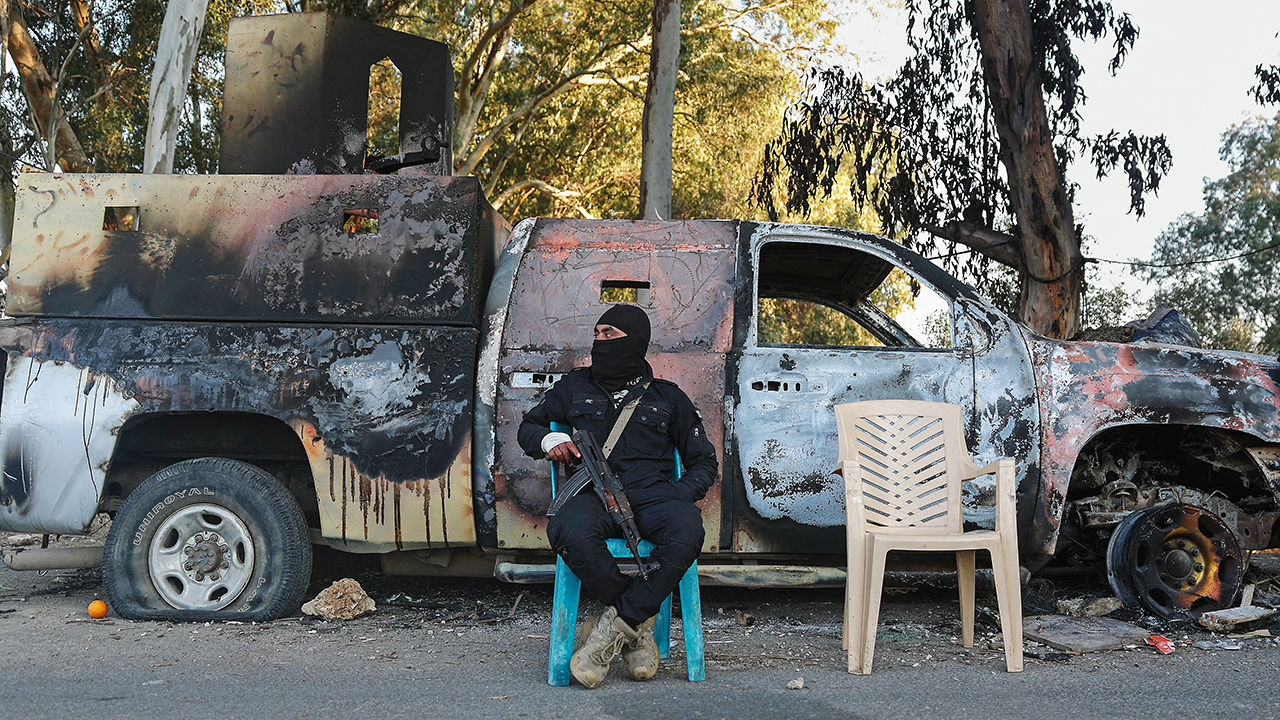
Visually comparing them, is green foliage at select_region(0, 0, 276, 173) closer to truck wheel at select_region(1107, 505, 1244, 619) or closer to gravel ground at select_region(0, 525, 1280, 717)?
gravel ground at select_region(0, 525, 1280, 717)

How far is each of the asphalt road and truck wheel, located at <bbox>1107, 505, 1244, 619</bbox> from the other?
8.4 inches

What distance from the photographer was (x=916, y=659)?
4.67m

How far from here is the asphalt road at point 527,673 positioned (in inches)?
152

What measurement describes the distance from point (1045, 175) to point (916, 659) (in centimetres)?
687

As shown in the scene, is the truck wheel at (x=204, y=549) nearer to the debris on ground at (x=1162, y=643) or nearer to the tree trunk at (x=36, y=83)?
the debris on ground at (x=1162, y=643)

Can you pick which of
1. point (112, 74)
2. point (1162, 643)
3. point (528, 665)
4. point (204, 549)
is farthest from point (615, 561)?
point (112, 74)

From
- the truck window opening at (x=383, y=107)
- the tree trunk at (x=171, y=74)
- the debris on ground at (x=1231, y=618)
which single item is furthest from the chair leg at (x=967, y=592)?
the truck window opening at (x=383, y=107)

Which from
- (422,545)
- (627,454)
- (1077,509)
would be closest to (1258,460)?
(1077,509)

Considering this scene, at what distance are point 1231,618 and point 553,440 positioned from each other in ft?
10.8

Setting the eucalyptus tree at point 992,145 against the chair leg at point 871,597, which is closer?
the chair leg at point 871,597

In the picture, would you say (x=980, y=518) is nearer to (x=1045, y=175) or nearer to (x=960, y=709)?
(x=960, y=709)

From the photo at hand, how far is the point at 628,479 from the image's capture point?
14.6 feet

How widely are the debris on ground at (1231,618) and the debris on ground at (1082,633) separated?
318mm

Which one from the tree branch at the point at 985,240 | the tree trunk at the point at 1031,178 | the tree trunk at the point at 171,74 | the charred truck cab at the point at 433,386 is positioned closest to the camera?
the charred truck cab at the point at 433,386
